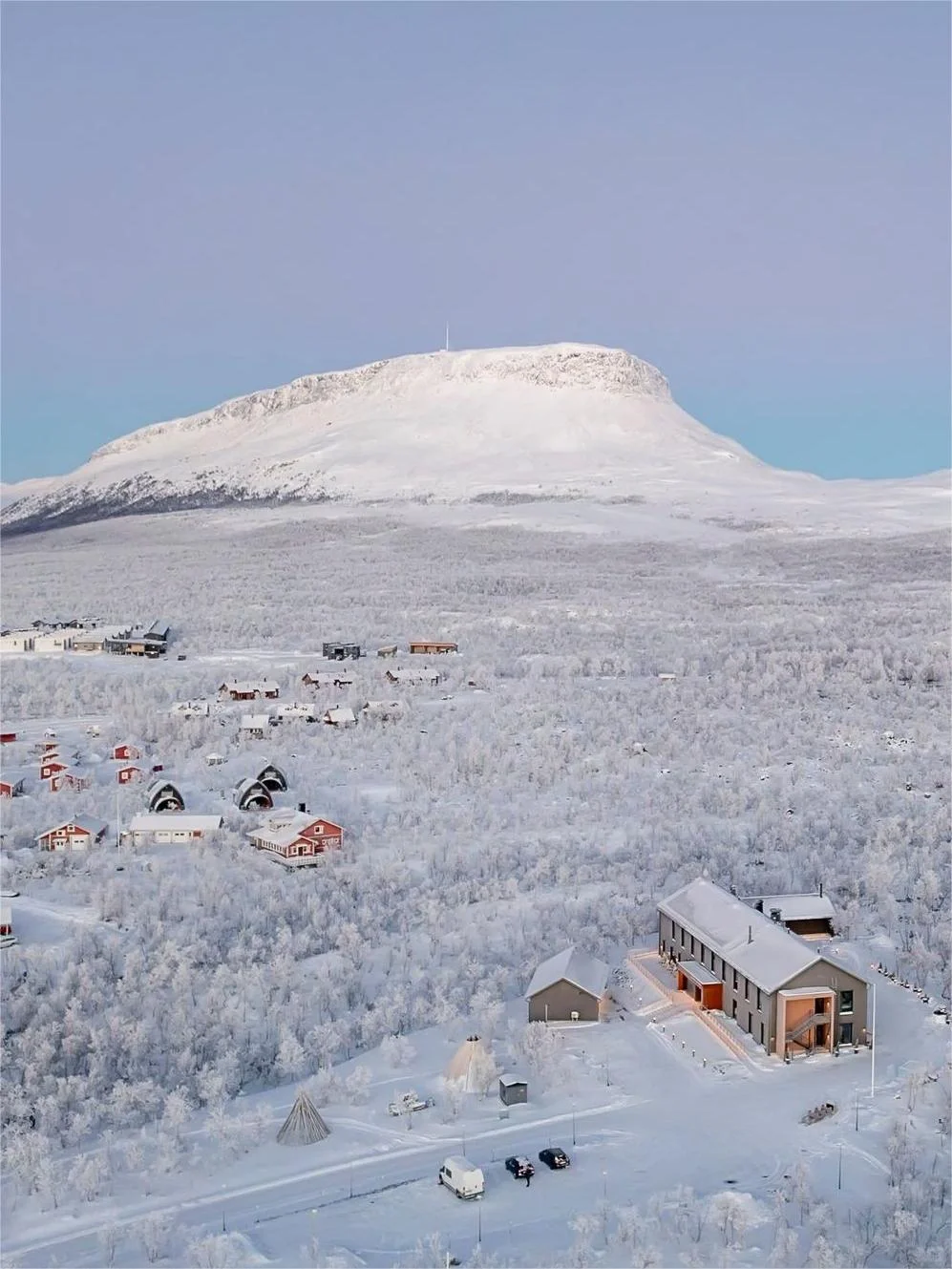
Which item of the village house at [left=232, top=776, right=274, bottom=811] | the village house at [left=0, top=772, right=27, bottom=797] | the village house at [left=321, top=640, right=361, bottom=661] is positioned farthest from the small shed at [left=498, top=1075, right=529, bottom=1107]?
the village house at [left=321, top=640, right=361, bottom=661]

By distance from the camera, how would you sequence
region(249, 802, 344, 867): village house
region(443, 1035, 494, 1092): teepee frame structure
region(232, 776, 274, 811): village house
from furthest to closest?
region(232, 776, 274, 811): village house, region(249, 802, 344, 867): village house, region(443, 1035, 494, 1092): teepee frame structure

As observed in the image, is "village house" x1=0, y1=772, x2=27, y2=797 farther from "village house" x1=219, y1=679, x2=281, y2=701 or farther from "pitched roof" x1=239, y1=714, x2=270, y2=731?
"village house" x1=219, y1=679, x2=281, y2=701

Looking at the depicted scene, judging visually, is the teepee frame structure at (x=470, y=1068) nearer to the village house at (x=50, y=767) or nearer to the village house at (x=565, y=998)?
the village house at (x=565, y=998)

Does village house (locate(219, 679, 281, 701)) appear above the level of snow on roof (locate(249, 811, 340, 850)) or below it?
above

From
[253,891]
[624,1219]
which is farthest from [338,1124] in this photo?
[253,891]

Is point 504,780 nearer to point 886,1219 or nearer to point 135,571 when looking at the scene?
point 886,1219

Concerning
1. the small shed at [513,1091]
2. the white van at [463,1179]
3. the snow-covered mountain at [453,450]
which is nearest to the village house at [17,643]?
the small shed at [513,1091]
